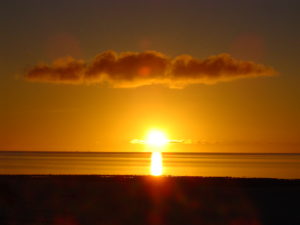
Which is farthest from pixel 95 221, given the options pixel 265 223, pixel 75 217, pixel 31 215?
pixel 265 223

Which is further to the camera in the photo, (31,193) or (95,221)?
(31,193)

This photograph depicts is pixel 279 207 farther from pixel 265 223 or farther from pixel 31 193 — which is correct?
pixel 31 193

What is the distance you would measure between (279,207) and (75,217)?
9.82 metres

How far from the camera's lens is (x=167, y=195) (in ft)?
93.8

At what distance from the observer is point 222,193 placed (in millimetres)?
29312

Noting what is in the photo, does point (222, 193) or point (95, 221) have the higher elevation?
point (222, 193)

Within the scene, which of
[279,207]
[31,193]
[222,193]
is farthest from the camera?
[222,193]

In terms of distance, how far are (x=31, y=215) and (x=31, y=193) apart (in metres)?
7.93

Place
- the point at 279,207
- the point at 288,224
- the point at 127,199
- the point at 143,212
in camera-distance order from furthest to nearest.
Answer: the point at 127,199 < the point at 279,207 < the point at 143,212 < the point at 288,224

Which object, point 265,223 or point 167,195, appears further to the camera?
point 167,195

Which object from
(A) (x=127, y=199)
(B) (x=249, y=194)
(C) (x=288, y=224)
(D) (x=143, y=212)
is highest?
(B) (x=249, y=194)

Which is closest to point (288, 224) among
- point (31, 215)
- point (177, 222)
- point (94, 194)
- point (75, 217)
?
point (177, 222)

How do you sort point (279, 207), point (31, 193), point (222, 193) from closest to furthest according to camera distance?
point (279, 207) → point (31, 193) → point (222, 193)

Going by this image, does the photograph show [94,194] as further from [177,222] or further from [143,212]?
[177,222]
